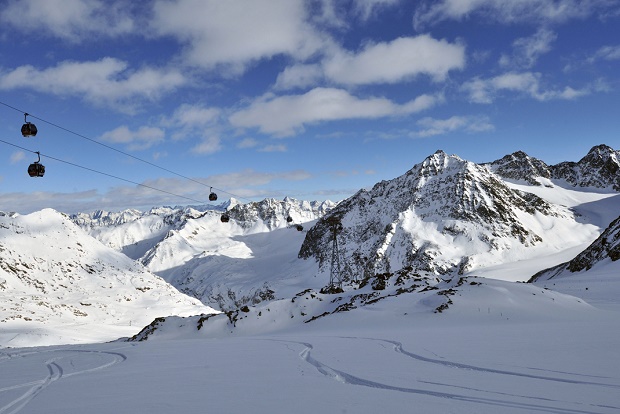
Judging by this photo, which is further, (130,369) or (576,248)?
(576,248)

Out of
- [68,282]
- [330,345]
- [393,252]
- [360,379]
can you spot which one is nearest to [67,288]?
[68,282]

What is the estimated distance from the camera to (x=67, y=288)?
325ft

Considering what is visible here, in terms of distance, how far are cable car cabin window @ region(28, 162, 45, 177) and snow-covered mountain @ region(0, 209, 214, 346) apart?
1770 inches

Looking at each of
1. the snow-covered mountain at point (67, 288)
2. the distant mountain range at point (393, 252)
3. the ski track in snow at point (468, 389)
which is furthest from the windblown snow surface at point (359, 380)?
the snow-covered mountain at point (67, 288)

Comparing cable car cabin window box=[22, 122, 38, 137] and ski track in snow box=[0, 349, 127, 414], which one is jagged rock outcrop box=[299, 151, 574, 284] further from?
ski track in snow box=[0, 349, 127, 414]

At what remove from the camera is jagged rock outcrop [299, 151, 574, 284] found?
150 m

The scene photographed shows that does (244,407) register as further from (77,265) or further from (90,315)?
(77,265)

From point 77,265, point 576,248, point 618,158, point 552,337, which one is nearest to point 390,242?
point 576,248

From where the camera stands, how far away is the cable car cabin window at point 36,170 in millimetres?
21798

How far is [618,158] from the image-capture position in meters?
199

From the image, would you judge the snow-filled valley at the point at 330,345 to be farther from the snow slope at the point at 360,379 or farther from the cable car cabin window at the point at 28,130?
the cable car cabin window at the point at 28,130

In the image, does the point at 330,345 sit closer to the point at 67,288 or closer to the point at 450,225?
the point at 67,288

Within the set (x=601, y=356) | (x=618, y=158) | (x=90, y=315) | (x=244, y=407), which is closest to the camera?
(x=244, y=407)

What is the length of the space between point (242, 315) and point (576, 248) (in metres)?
135
